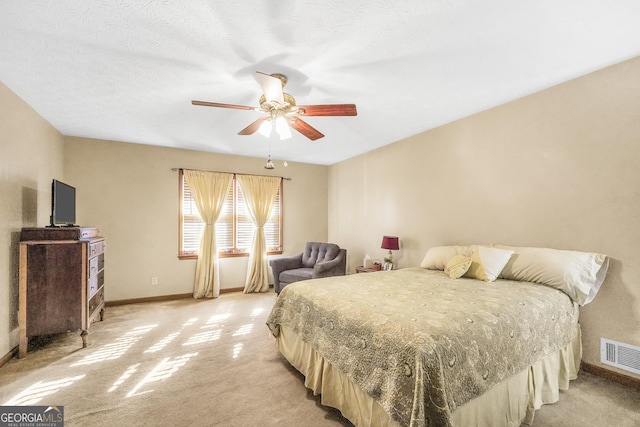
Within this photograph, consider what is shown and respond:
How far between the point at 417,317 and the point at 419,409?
48 centimetres

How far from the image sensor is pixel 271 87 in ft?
Answer: 6.93

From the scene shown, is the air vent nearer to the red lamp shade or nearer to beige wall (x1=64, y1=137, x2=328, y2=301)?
the red lamp shade

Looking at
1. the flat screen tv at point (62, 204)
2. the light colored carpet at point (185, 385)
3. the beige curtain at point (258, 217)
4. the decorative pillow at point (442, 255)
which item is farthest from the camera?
the beige curtain at point (258, 217)

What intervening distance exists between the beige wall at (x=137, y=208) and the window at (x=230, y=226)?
0.13 m

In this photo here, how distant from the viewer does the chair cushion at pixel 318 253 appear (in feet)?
15.5

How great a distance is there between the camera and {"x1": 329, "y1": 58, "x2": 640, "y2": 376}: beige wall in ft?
7.54

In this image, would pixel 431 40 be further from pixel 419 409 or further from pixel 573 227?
pixel 419 409

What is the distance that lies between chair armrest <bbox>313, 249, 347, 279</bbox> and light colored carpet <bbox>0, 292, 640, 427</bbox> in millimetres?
1171

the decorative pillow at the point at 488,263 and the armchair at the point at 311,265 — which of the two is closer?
the decorative pillow at the point at 488,263

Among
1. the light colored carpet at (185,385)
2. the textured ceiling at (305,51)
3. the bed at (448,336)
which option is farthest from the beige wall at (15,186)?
the bed at (448,336)

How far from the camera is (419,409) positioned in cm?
129

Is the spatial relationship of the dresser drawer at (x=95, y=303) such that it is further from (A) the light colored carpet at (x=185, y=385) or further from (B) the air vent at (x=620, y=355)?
(B) the air vent at (x=620, y=355)

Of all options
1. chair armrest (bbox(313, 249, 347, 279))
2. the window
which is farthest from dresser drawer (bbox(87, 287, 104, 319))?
chair armrest (bbox(313, 249, 347, 279))

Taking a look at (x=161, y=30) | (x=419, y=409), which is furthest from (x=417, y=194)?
(x=161, y=30)
